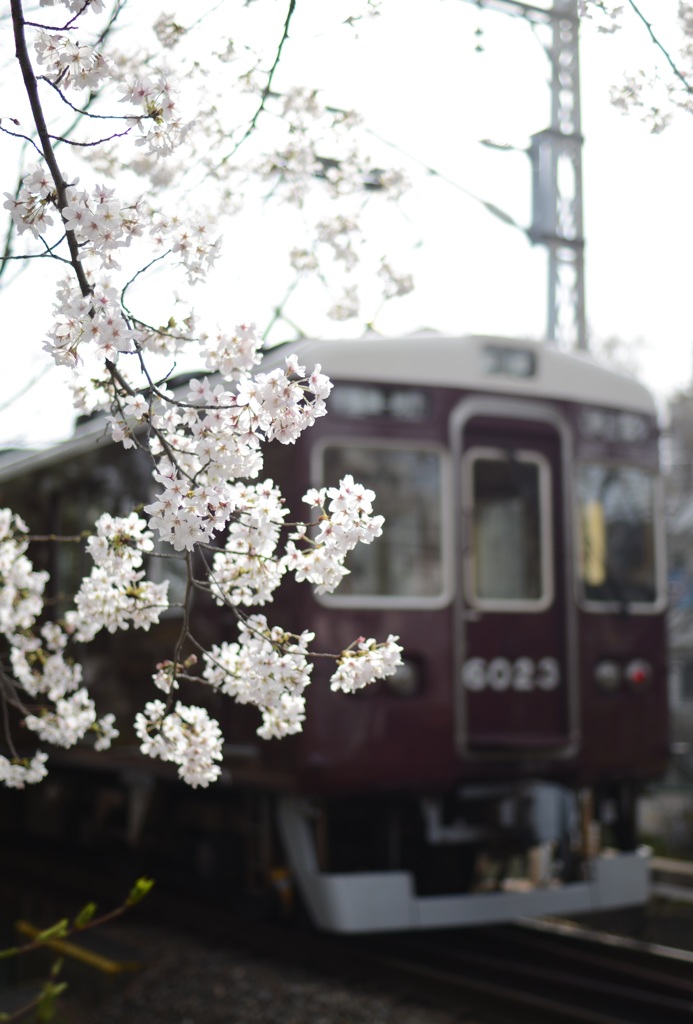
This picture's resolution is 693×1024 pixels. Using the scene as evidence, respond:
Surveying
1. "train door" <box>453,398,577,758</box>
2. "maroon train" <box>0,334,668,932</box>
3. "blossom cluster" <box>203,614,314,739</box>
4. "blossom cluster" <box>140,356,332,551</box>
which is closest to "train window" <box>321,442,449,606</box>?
"maroon train" <box>0,334,668,932</box>

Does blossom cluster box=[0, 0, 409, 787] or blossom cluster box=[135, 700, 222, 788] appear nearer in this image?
blossom cluster box=[0, 0, 409, 787]

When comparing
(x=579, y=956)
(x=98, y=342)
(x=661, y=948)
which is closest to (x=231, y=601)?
(x=98, y=342)

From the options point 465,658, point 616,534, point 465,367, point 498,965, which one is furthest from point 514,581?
point 498,965

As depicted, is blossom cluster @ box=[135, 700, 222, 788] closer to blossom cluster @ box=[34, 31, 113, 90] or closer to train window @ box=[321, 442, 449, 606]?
blossom cluster @ box=[34, 31, 113, 90]

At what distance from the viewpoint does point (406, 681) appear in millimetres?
5902

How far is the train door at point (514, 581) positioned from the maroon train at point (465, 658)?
0.01 meters

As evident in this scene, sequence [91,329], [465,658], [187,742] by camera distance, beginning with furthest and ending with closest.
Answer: [465,658], [187,742], [91,329]

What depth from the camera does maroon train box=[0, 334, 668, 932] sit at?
5.77m

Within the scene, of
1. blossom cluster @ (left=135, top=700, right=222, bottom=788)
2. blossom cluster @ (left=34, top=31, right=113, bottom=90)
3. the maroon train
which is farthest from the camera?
the maroon train

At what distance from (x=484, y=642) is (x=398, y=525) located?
0.70 meters

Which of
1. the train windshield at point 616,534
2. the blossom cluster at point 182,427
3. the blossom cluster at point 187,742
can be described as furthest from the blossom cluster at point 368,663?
the train windshield at point 616,534

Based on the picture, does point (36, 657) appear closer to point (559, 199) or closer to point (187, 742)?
point (187, 742)

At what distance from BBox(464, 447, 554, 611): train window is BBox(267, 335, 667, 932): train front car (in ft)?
0.03

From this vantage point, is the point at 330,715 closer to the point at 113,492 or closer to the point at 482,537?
the point at 482,537
